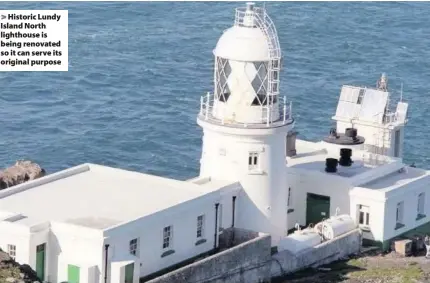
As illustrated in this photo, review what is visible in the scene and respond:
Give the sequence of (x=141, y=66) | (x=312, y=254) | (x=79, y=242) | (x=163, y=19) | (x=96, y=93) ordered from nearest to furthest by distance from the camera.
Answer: (x=79, y=242)
(x=312, y=254)
(x=96, y=93)
(x=141, y=66)
(x=163, y=19)

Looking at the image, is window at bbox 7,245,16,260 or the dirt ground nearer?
window at bbox 7,245,16,260

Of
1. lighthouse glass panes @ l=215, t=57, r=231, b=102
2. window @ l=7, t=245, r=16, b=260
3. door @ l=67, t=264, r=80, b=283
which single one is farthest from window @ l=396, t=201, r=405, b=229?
window @ l=7, t=245, r=16, b=260

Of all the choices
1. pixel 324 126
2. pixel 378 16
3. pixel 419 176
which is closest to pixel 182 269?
pixel 419 176

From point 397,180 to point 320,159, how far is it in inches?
133

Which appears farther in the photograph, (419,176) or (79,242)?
(419,176)

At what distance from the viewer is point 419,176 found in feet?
232

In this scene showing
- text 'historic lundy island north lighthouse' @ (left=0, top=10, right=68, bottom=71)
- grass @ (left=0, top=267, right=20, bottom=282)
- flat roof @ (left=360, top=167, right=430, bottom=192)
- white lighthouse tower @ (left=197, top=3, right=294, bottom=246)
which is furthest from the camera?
text 'historic lundy island north lighthouse' @ (left=0, top=10, right=68, bottom=71)

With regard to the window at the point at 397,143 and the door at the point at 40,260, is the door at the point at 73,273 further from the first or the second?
the window at the point at 397,143

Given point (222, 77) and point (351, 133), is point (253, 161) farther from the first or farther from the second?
point (351, 133)

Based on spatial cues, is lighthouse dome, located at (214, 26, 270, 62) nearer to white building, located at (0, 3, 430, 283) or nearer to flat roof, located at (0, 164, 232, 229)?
white building, located at (0, 3, 430, 283)

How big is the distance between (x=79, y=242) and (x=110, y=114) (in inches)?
1700

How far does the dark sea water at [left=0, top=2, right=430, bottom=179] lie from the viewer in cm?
9250

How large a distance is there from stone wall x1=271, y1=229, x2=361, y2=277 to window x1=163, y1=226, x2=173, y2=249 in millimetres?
4953

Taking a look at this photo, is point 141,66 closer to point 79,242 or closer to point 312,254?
point 312,254
